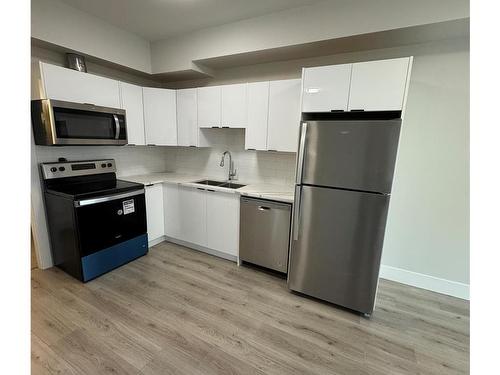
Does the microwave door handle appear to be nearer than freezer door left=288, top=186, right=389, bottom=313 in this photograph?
No

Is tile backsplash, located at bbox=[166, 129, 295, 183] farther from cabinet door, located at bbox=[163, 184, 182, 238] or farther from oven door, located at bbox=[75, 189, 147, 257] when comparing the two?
oven door, located at bbox=[75, 189, 147, 257]

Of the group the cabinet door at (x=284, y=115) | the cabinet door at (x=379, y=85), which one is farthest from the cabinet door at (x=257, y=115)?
the cabinet door at (x=379, y=85)

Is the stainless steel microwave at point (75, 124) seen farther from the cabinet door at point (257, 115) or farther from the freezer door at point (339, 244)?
the freezer door at point (339, 244)

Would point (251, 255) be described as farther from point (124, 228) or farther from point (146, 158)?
point (146, 158)

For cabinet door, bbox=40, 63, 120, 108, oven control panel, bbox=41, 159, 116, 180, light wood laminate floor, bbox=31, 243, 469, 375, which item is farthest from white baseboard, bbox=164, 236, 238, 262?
cabinet door, bbox=40, 63, 120, 108

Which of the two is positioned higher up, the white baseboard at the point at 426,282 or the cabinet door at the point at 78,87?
the cabinet door at the point at 78,87

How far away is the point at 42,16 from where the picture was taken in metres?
2.26

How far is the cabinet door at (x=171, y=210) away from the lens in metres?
3.22

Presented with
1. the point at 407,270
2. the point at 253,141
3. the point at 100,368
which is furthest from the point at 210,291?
the point at 407,270

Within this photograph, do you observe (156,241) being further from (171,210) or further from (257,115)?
(257,115)

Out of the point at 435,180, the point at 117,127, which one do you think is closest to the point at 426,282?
the point at 435,180

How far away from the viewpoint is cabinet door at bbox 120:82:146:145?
2.97 meters

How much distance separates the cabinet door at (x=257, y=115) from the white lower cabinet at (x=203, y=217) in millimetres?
692

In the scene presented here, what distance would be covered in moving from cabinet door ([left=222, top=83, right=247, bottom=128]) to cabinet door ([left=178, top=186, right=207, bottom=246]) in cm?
95
